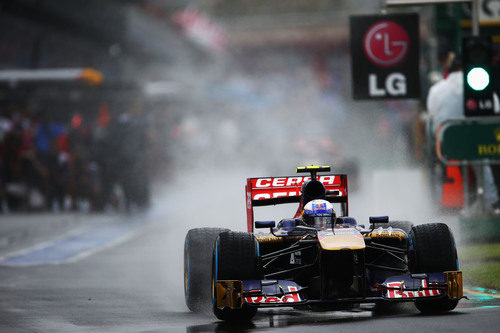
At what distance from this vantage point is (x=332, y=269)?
30.3ft

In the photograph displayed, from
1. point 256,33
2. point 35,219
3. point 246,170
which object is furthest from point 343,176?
point 256,33

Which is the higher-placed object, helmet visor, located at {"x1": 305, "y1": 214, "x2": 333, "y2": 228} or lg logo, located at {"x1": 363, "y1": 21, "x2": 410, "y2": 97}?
lg logo, located at {"x1": 363, "y1": 21, "x2": 410, "y2": 97}

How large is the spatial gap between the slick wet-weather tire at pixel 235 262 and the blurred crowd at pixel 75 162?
689 inches

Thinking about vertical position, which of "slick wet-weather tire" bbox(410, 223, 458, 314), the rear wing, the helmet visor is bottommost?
"slick wet-weather tire" bbox(410, 223, 458, 314)

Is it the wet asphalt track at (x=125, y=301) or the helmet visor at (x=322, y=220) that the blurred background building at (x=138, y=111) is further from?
the helmet visor at (x=322, y=220)

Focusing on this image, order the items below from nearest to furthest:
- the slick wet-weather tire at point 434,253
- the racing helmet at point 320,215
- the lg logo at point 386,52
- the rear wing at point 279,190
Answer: the slick wet-weather tire at point 434,253
the racing helmet at point 320,215
the rear wing at point 279,190
the lg logo at point 386,52

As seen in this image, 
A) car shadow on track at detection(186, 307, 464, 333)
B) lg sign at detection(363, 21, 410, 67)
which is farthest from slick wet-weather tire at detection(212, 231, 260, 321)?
lg sign at detection(363, 21, 410, 67)

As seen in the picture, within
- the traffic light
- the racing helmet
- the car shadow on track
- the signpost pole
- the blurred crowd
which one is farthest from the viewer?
the blurred crowd

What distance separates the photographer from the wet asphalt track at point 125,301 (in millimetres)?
9195

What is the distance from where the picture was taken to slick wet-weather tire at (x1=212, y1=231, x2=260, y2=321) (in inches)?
363

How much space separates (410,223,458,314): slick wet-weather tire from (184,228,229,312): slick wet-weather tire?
1973 millimetres

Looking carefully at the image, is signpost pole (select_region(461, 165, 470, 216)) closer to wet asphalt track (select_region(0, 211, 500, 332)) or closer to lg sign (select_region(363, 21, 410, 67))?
lg sign (select_region(363, 21, 410, 67))

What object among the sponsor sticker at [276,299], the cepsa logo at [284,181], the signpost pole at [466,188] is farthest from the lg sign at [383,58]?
the sponsor sticker at [276,299]

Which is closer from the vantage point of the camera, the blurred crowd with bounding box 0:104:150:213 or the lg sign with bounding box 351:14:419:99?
the lg sign with bounding box 351:14:419:99
